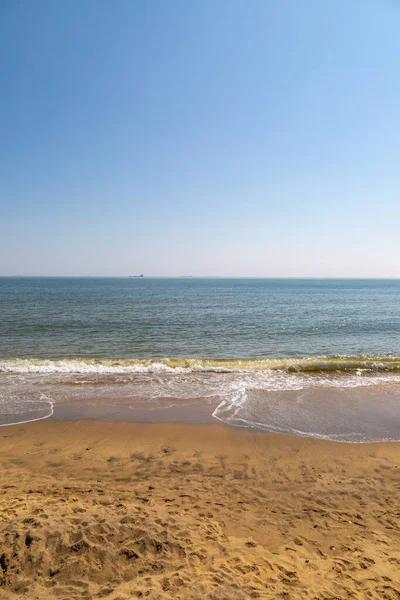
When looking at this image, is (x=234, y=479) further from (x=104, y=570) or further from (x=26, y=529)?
(x=26, y=529)

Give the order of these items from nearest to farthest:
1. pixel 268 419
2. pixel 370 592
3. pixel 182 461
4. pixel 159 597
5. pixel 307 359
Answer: pixel 159 597 < pixel 370 592 < pixel 182 461 < pixel 268 419 < pixel 307 359

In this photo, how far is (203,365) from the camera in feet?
63.9

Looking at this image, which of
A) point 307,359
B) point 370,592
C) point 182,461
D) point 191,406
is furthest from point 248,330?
point 370,592

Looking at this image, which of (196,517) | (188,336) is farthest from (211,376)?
(188,336)

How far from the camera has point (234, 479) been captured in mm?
8062

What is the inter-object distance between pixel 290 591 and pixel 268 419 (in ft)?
23.8

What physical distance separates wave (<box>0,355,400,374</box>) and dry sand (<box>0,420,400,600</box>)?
8.02 meters

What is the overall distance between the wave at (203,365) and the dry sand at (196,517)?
8.02 m

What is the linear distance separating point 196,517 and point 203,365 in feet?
42.9

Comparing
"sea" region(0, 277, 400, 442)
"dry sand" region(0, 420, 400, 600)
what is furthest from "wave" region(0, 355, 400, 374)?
"dry sand" region(0, 420, 400, 600)

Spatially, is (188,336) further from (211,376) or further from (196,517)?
(196,517)

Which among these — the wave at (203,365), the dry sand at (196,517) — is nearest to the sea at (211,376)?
the wave at (203,365)

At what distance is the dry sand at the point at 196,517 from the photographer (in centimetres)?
478

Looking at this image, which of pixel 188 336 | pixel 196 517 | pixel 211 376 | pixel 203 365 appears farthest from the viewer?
pixel 188 336
